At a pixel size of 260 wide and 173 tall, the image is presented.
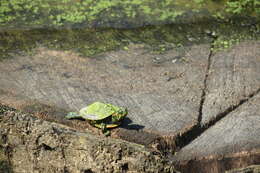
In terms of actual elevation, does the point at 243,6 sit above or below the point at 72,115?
above

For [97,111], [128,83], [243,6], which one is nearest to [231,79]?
[128,83]

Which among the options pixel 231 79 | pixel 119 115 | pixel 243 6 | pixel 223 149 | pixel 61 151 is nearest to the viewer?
pixel 61 151

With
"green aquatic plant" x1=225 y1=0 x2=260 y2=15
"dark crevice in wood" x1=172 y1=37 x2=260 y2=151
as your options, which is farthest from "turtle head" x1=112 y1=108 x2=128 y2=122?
"green aquatic plant" x1=225 y1=0 x2=260 y2=15

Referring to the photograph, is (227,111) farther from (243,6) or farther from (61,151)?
(243,6)

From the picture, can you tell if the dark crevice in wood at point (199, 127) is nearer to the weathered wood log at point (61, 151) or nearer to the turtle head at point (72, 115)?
the weathered wood log at point (61, 151)

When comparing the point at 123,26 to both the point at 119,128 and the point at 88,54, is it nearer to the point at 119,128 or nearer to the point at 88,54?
the point at 88,54

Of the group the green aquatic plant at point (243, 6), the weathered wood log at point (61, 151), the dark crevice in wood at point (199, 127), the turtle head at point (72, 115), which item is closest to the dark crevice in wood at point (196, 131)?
the dark crevice in wood at point (199, 127)
